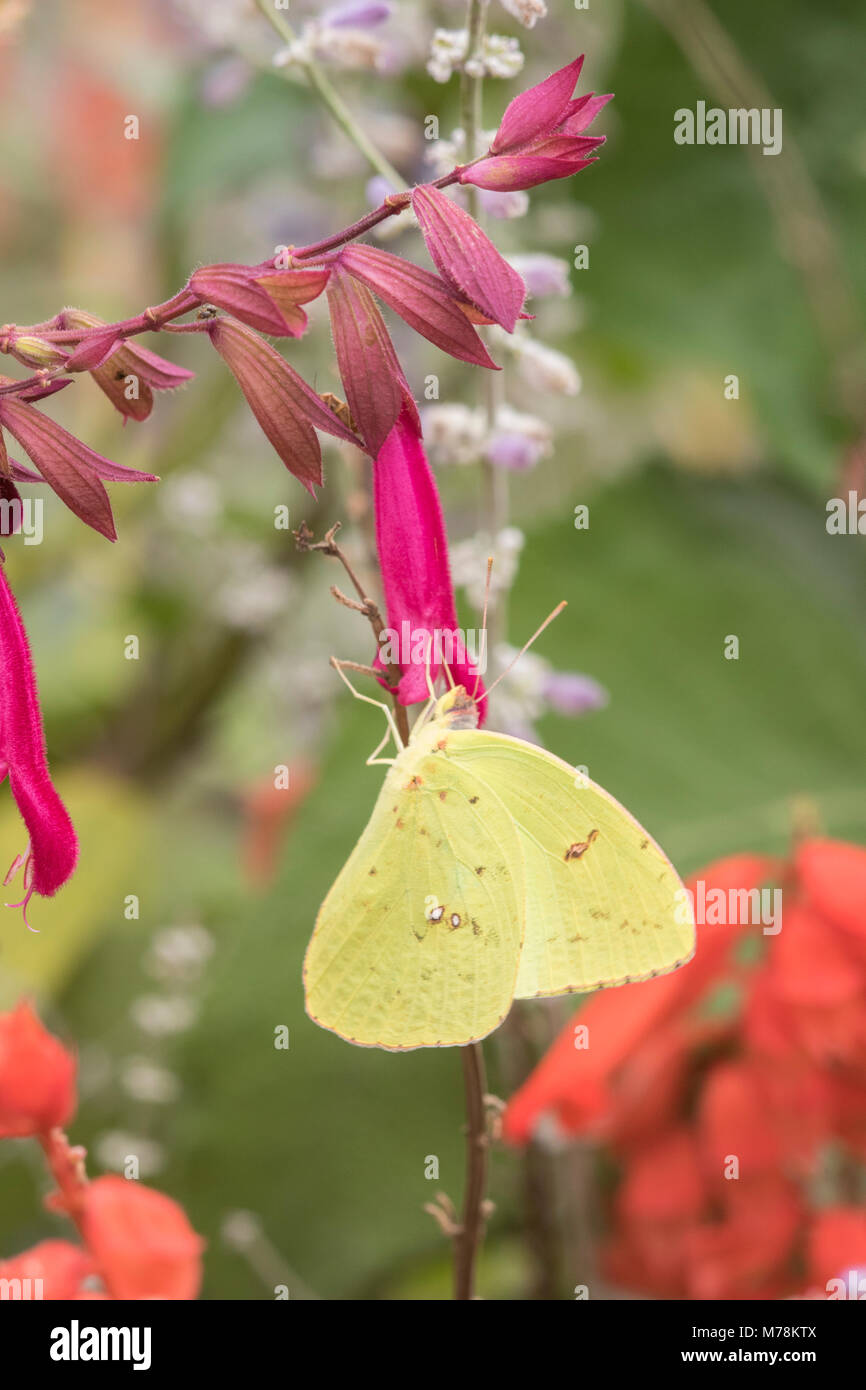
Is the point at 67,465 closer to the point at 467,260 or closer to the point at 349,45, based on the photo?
the point at 467,260

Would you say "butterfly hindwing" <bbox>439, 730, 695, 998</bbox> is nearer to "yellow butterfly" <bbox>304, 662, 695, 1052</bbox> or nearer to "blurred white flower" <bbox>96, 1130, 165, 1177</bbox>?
"yellow butterfly" <bbox>304, 662, 695, 1052</bbox>

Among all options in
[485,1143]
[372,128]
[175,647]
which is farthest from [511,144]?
[175,647]

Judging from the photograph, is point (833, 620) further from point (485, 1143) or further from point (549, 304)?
point (485, 1143)

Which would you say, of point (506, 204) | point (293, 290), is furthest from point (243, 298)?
point (506, 204)

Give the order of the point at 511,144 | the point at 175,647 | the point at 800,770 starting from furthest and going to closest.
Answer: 1. the point at 175,647
2. the point at 800,770
3. the point at 511,144

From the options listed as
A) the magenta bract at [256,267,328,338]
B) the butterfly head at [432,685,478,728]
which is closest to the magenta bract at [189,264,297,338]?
the magenta bract at [256,267,328,338]

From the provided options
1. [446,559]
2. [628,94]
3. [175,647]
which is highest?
[628,94]

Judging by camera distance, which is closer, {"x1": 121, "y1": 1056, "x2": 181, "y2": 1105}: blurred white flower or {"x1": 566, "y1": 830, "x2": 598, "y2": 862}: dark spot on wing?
{"x1": 566, "y1": 830, "x2": 598, "y2": 862}: dark spot on wing
